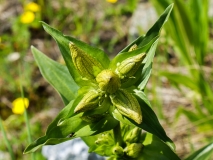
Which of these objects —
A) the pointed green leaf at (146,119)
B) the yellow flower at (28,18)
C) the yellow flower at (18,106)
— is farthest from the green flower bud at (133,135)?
the yellow flower at (28,18)

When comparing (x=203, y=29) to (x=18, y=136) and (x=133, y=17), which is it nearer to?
(x=133, y=17)

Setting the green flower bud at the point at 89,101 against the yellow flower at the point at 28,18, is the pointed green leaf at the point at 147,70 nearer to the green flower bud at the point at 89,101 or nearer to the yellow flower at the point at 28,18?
the green flower bud at the point at 89,101

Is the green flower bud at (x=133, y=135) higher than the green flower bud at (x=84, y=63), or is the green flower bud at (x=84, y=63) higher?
the green flower bud at (x=84, y=63)

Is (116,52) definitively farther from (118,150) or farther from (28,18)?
(118,150)

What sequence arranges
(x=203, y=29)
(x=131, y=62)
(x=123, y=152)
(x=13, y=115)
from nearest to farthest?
(x=131, y=62) < (x=123, y=152) < (x=203, y=29) < (x=13, y=115)

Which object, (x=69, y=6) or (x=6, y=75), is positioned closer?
(x=6, y=75)

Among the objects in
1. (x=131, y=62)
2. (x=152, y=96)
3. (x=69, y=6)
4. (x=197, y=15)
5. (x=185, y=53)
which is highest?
(x=69, y=6)

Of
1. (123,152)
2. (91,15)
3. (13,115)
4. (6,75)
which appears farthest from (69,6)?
(123,152)
